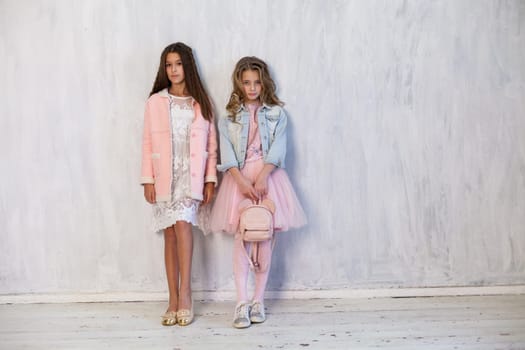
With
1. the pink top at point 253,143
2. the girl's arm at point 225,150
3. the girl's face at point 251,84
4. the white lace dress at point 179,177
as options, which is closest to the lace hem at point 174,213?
the white lace dress at point 179,177

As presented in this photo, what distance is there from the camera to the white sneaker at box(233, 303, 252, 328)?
8.84 ft

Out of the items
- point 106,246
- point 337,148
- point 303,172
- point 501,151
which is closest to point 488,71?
point 501,151

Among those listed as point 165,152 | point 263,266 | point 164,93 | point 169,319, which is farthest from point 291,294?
point 164,93

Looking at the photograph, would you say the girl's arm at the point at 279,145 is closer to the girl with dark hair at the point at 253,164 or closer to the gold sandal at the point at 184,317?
the girl with dark hair at the point at 253,164

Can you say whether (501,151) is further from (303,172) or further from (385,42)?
(303,172)

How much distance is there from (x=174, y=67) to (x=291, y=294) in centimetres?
123

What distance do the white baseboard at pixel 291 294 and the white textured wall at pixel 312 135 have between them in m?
0.04

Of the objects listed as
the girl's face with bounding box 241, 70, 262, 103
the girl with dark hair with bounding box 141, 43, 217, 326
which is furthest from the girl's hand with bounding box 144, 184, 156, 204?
the girl's face with bounding box 241, 70, 262, 103

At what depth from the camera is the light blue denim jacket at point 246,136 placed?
2.88 m

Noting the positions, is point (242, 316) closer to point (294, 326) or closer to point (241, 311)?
point (241, 311)

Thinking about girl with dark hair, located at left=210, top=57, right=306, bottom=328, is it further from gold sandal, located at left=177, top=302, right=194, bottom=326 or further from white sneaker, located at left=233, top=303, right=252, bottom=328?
Result: gold sandal, located at left=177, top=302, right=194, bottom=326

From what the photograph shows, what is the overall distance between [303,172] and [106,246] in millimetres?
1031

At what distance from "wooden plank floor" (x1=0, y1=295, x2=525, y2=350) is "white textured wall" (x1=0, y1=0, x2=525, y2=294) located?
163mm

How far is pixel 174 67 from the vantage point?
2891 mm
